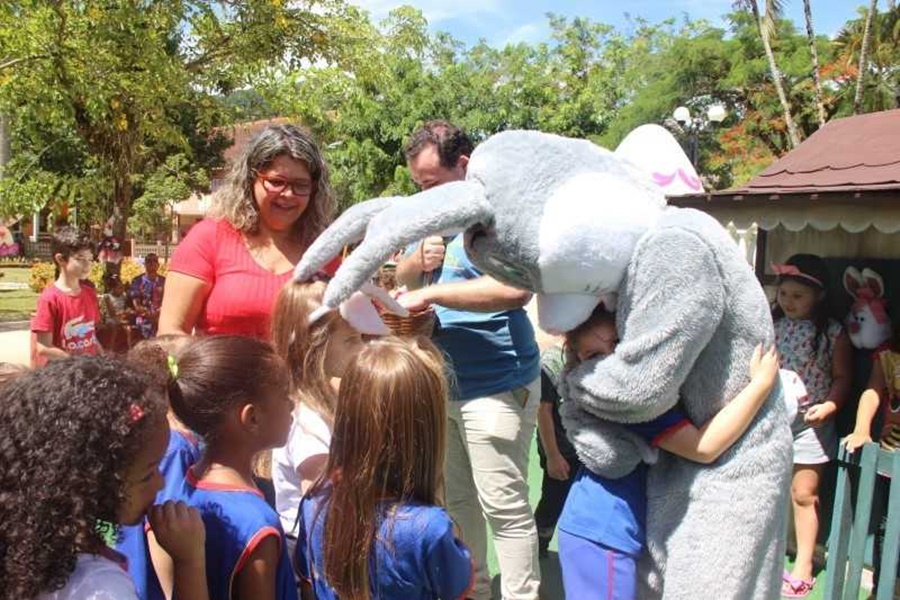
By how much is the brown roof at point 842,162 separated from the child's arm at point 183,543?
2.88 m

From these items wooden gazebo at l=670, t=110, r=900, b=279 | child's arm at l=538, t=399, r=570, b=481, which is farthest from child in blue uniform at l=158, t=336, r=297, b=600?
wooden gazebo at l=670, t=110, r=900, b=279

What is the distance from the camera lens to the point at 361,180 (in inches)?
781

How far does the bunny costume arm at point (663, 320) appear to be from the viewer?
1622 millimetres

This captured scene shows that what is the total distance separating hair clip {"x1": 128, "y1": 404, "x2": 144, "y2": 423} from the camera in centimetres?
142

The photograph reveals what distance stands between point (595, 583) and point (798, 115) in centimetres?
2051

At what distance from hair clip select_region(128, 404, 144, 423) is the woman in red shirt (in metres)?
1.06

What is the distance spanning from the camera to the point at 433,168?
2965mm

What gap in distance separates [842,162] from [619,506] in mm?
2840

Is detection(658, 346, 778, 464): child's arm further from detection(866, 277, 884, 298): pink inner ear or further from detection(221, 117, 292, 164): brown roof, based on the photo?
detection(866, 277, 884, 298): pink inner ear

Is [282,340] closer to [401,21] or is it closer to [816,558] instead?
[816,558]

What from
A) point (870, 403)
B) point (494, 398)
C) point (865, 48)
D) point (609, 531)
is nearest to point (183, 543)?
point (609, 531)

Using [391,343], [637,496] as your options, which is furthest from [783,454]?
[391,343]

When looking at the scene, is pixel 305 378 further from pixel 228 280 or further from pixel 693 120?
pixel 693 120

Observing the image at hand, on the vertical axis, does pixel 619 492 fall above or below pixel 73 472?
below
